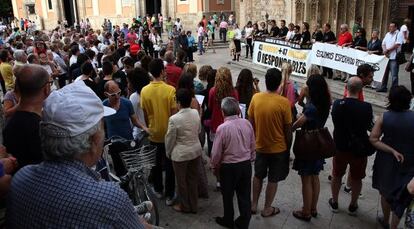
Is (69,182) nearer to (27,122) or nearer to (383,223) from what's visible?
(27,122)

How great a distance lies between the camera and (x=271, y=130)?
4.45 meters

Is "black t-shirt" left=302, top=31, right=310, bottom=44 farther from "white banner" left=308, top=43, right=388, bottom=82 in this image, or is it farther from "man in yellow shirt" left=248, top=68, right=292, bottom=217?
"man in yellow shirt" left=248, top=68, right=292, bottom=217

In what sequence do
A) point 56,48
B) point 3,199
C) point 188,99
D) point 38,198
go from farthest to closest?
point 56,48 < point 188,99 < point 3,199 < point 38,198

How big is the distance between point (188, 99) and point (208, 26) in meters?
20.2

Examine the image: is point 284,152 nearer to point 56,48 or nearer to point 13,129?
point 13,129

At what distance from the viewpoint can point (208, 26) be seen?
2392cm

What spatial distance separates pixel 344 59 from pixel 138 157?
8381 mm

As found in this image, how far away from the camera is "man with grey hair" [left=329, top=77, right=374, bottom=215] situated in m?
4.41

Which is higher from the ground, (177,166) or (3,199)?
(3,199)

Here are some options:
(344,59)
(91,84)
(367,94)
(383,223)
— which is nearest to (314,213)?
(383,223)

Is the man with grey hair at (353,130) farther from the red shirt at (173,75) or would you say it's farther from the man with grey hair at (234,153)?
the red shirt at (173,75)

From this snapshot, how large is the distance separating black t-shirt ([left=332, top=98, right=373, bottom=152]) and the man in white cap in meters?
3.36

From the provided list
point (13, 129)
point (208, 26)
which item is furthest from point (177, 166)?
point (208, 26)

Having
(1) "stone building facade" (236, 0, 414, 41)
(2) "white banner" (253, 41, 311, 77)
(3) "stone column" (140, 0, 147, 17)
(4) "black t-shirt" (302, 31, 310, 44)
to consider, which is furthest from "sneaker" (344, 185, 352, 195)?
(3) "stone column" (140, 0, 147, 17)
